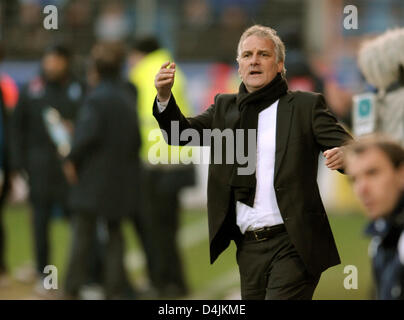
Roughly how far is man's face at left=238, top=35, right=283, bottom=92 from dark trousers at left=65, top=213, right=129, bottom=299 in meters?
4.77

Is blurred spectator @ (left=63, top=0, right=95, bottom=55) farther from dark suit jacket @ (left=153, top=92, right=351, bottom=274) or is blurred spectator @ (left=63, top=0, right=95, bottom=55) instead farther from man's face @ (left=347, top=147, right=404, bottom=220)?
man's face @ (left=347, top=147, right=404, bottom=220)

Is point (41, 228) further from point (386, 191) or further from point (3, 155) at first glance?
point (386, 191)

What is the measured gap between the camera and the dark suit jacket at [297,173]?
5449mm

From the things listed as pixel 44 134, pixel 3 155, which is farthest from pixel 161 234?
pixel 3 155

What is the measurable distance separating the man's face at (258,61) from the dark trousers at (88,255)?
4773 millimetres

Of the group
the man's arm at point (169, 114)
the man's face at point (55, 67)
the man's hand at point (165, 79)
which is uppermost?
the man's face at point (55, 67)

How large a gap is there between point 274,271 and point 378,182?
1585mm

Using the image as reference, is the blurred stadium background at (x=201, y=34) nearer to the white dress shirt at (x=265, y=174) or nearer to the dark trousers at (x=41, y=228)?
the dark trousers at (x=41, y=228)

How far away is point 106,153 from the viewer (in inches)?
396

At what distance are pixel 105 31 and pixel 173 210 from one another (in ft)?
29.5

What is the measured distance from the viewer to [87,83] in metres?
11.5

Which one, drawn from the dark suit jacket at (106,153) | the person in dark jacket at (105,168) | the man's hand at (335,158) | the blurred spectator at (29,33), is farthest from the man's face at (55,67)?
the blurred spectator at (29,33)

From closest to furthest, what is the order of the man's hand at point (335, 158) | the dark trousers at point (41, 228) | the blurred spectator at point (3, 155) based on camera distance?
the man's hand at point (335, 158), the dark trousers at point (41, 228), the blurred spectator at point (3, 155)
